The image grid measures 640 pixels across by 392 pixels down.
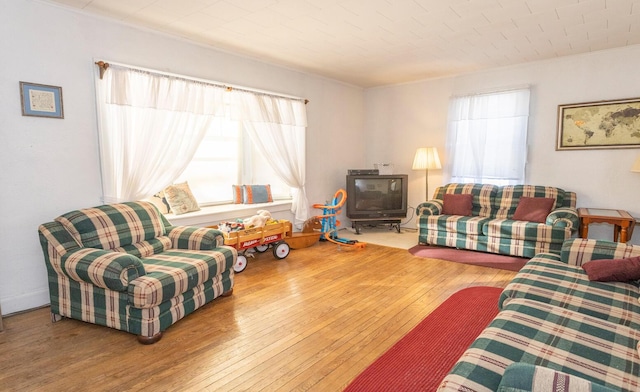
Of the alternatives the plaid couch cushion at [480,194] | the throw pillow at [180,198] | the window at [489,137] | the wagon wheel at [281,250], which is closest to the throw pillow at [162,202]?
the throw pillow at [180,198]

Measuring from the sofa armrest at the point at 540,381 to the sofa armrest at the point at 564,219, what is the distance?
354cm

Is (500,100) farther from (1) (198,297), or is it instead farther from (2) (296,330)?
(1) (198,297)

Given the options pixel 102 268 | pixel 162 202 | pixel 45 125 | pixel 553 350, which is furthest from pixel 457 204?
pixel 45 125

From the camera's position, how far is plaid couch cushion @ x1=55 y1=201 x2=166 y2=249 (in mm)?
2743

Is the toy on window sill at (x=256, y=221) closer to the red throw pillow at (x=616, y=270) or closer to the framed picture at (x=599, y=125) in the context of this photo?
the red throw pillow at (x=616, y=270)

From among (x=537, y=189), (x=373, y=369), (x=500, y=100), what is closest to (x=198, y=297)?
(x=373, y=369)

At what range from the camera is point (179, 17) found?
323cm

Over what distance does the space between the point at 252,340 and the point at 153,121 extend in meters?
2.36

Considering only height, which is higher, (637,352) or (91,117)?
(91,117)

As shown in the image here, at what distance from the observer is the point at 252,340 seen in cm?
245

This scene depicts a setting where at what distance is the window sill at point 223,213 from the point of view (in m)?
3.86

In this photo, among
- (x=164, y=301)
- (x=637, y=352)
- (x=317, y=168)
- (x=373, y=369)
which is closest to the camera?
→ (x=637, y=352)

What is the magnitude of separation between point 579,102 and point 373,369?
4.49 meters

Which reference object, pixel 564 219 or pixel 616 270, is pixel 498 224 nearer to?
pixel 564 219
